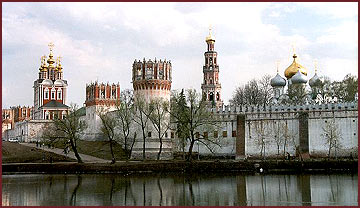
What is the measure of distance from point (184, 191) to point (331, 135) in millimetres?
19535

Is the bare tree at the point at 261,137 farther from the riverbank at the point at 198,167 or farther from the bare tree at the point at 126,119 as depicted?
the bare tree at the point at 126,119

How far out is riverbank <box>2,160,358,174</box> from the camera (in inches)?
1390

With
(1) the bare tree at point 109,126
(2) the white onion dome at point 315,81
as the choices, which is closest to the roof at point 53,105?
(1) the bare tree at point 109,126

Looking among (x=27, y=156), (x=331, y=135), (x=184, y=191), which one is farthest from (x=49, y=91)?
(x=184, y=191)

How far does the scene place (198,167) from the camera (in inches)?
1432

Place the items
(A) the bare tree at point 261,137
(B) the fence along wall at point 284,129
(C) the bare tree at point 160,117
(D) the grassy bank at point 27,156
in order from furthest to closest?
(A) the bare tree at point 261,137
(C) the bare tree at point 160,117
(D) the grassy bank at point 27,156
(B) the fence along wall at point 284,129

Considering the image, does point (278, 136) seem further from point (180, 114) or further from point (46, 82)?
point (46, 82)

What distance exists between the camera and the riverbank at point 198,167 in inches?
1390

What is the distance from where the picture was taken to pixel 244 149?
4422 centimetres

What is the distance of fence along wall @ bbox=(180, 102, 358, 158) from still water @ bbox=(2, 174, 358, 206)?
36.2ft

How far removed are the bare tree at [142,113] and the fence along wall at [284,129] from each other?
15.6 feet

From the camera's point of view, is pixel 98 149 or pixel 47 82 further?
pixel 47 82

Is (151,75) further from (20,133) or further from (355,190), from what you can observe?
(20,133)

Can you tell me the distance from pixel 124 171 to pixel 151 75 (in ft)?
37.3
